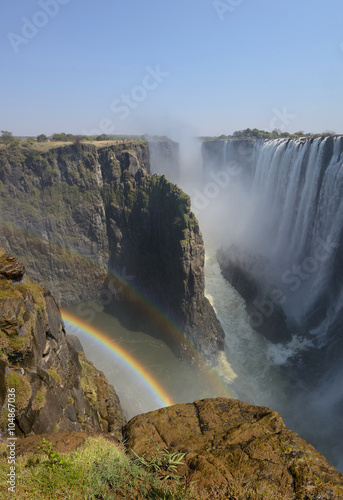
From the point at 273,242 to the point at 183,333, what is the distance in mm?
21972

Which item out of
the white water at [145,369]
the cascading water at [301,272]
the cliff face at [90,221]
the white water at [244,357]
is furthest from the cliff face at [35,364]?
the cliff face at [90,221]

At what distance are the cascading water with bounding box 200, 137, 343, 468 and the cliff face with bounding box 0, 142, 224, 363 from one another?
13.6m

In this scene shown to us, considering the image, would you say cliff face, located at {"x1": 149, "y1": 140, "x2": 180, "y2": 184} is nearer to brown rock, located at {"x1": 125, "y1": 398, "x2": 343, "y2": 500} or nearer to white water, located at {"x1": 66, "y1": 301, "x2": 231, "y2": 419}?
white water, located at {"x1": 66, "y1": 301, "x2": 231, "y2": 419}

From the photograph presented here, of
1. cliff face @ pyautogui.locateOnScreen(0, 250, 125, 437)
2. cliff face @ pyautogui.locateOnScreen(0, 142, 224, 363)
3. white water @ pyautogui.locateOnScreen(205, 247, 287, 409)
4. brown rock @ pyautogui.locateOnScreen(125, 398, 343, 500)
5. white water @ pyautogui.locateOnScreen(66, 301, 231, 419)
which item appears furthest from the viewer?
cliff face @ pyautogui.locateOnScreen(0, 142, 224, 363)

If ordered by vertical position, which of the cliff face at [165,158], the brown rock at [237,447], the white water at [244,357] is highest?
the cliff face at [165,158]

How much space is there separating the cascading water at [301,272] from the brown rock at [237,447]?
20.0 m

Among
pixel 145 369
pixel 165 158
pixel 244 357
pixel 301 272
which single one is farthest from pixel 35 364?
pixel 165 158

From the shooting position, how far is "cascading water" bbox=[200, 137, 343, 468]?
81.6ft

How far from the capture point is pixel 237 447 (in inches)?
225

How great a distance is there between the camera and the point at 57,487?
4750 millimetres

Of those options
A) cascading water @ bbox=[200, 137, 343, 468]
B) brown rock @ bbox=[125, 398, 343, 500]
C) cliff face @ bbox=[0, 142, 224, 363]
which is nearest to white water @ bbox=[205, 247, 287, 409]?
cascading water @ bbox=[200, 137, 343, 468]

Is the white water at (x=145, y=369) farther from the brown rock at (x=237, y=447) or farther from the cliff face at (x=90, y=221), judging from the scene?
the brown rock at (x=237, y=447)

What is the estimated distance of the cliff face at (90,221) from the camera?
40.9 metres

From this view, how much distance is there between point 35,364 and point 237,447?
7150 mm
